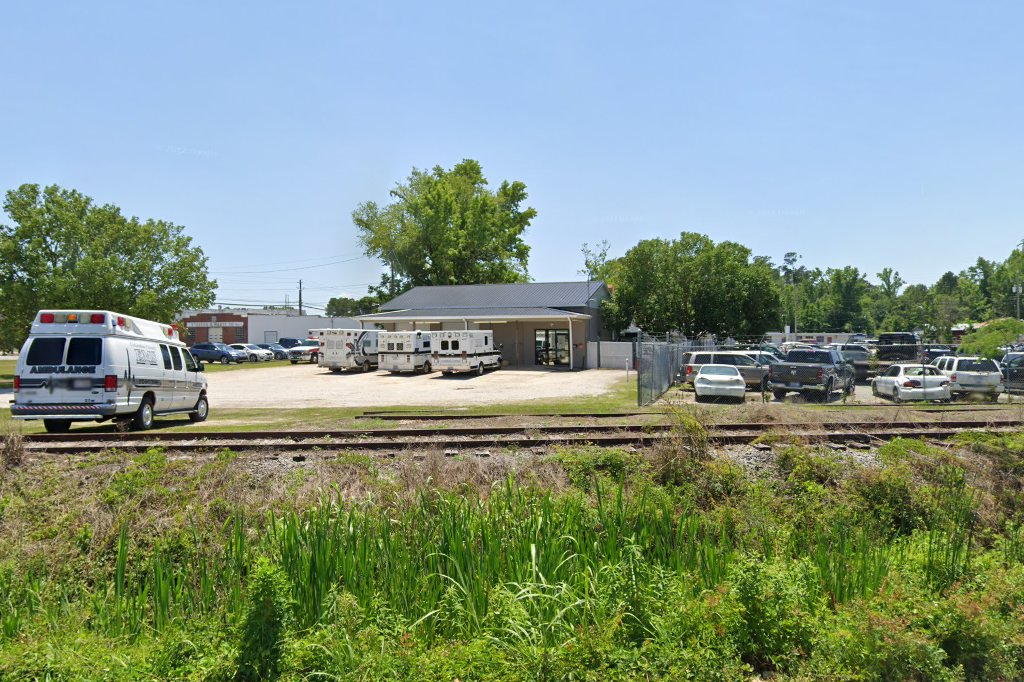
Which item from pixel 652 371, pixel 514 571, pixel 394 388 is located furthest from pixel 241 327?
pixel 514 571

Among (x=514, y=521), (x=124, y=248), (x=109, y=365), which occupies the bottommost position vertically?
(x=514, y=521)

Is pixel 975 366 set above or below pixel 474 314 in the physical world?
below

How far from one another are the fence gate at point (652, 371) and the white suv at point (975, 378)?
392 inches

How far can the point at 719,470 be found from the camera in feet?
31.9

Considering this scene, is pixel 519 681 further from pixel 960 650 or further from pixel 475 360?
pixel 475 360

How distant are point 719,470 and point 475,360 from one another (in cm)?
A: 2868

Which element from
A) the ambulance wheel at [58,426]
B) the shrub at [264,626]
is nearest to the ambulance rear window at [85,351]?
the ambulance wheel at [58,426]

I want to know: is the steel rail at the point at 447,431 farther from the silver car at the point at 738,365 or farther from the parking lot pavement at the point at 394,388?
the silver car at the point at 738,365

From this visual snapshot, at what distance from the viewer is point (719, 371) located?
24.1 meters

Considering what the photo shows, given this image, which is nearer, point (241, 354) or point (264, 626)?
point (264, 626)

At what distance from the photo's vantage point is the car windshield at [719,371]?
2392 centimetres

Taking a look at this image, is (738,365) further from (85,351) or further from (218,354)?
(218,354)

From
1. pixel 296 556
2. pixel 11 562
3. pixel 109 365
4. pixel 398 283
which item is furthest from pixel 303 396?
pixel 398 283

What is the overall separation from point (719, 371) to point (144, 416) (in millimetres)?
17988
